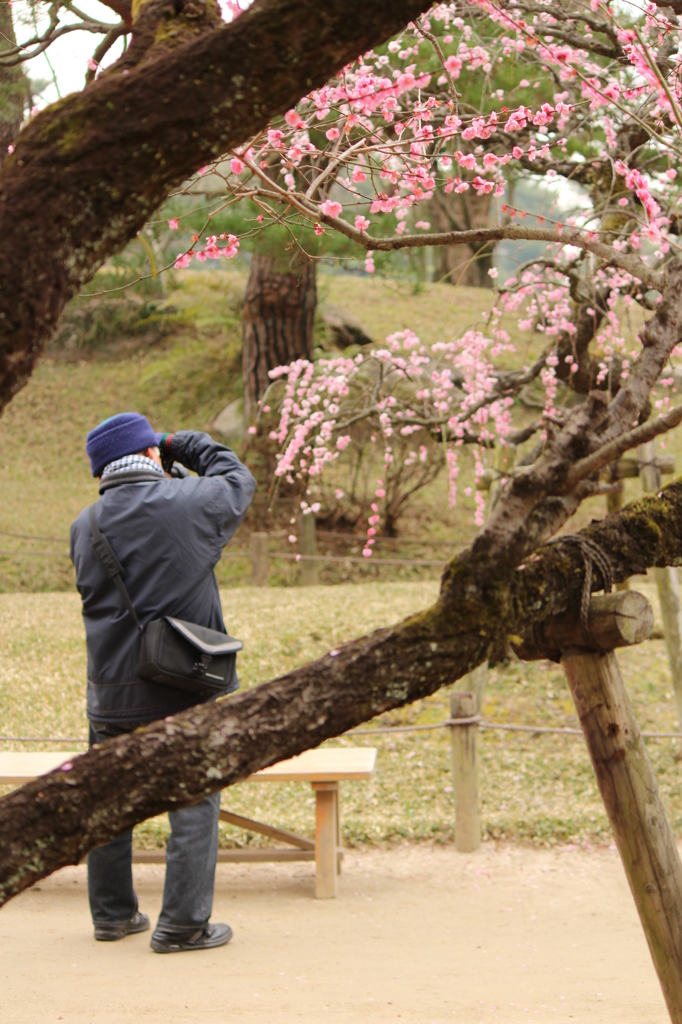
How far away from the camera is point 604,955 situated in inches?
142

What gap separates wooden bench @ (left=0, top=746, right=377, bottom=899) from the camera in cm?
403

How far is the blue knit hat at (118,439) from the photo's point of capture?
3264 millimetres

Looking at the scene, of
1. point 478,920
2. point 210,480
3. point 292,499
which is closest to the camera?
point 210,480

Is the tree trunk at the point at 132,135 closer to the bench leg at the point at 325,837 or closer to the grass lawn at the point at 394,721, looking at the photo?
the bench leg at the point at 325,837

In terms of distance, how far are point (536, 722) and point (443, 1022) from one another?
3.91 metres

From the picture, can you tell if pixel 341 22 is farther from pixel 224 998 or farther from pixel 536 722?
pixel 536 722

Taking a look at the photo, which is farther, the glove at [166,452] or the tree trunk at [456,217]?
the tree trunk at [456,217]

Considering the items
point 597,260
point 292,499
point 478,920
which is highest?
point 597,260

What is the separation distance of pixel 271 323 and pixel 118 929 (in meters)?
8.31

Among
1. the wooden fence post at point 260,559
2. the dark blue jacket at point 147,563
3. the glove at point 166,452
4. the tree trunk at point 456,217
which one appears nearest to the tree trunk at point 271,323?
the wooden fence post at point 260,559

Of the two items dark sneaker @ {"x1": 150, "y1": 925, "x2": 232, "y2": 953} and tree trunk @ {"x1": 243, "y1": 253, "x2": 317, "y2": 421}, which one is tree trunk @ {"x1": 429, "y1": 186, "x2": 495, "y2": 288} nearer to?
tree trunk @ {"x1": 243, "y1": 253, "x2": 317, "y2": 421}

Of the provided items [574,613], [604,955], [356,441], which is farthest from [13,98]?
[356,441]

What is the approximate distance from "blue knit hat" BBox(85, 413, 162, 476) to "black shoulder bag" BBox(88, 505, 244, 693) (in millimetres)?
207

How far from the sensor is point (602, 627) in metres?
2.35
